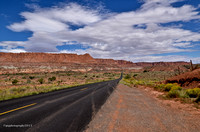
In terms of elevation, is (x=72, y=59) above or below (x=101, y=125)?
above

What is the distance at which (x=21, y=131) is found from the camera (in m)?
4.36

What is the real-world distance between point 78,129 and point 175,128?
3.44 m

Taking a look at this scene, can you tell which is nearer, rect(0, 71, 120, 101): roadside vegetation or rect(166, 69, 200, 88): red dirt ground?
rect(0, 71, 120, 101): roadside vegetation

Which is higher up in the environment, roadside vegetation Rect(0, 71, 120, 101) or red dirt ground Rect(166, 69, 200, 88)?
red dirt ground Rect(166, 69, 200, 88)

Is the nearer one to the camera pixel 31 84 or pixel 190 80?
pixel 190 80

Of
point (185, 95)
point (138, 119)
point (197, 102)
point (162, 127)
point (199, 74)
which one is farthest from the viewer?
point (199, 74)

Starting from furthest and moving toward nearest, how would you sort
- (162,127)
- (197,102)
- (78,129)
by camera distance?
(197,102) < (162,127) < (78,129)

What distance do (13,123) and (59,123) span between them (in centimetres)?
166

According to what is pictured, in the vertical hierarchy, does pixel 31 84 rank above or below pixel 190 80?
below

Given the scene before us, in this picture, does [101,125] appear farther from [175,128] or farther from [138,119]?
[175,128]

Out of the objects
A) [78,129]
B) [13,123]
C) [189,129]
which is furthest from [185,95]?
[13,123]

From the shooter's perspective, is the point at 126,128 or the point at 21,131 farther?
the point at 126,128

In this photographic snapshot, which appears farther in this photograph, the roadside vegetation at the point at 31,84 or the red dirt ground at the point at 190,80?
the red dirt ground at the point at 190,80

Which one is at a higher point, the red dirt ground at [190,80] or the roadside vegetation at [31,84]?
the red dirt ground at [190,80]
